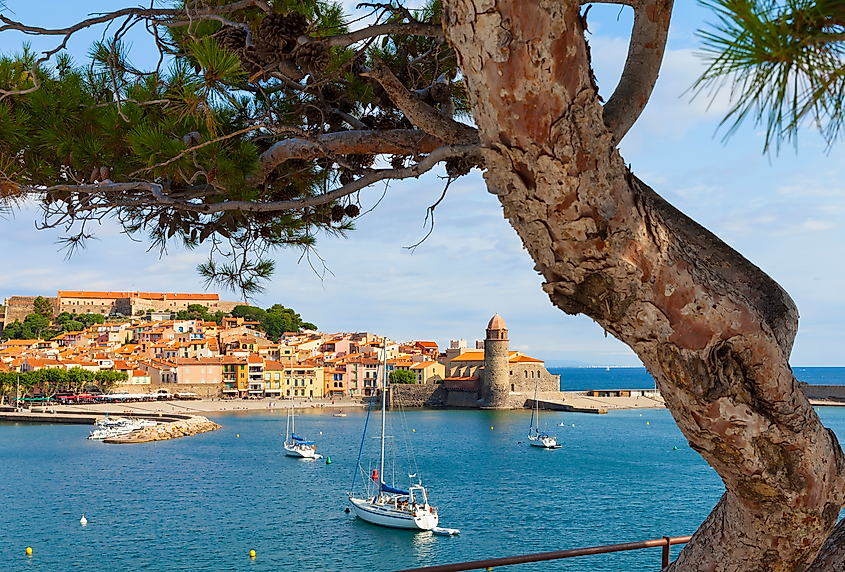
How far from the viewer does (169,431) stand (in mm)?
35219

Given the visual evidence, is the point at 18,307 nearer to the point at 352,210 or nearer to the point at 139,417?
the point at 139,417

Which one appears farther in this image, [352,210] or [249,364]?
[249,364]

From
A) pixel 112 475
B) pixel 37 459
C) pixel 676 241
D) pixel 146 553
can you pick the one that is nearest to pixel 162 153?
pixel 676 241

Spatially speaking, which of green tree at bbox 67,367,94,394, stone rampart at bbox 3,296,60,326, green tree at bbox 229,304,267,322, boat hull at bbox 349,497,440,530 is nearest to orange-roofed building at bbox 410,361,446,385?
green tree at bbox 67,367,94,394

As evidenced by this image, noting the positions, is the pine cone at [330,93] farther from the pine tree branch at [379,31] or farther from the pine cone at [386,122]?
the pine tree branch at [379,31]

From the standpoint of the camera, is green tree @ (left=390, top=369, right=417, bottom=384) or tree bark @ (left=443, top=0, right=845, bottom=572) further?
green tree @ (left=390, top=369, right=417, bottom=384)

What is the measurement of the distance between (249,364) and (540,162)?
5545cm

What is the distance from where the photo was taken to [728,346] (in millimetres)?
1220

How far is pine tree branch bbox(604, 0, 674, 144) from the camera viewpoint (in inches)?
53.2

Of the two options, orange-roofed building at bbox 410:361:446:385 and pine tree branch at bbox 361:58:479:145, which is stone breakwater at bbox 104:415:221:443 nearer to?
orange-roofed building at bbox 410:361:446:385

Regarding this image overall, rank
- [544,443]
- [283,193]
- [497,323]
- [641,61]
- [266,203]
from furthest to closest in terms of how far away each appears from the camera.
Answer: [497,323], [544,443], [283,193], [266,203], [641,61]

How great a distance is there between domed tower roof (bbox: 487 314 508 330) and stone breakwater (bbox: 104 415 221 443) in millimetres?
18104

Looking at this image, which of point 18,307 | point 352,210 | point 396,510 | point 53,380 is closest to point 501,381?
point 53,380

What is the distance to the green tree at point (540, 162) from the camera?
96 cm
